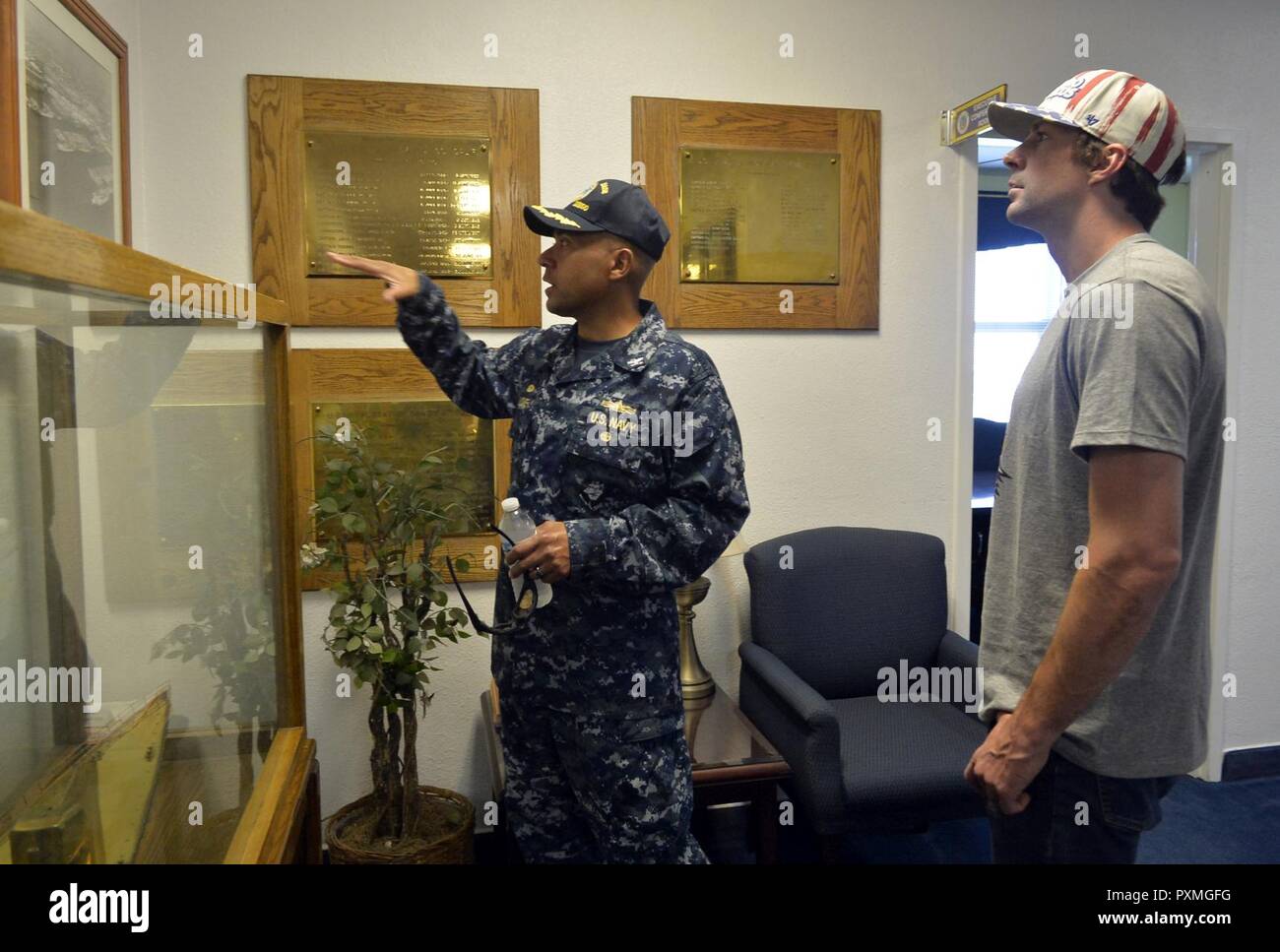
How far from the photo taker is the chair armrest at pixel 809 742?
213 centimetres

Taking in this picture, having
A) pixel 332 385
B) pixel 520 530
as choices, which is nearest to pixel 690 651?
pixel 520 530

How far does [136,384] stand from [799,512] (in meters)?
2.07

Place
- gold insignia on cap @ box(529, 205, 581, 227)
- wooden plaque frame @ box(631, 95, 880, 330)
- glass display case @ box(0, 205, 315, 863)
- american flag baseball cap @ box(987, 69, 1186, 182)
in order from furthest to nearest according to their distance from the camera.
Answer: wooden plaque frame @ box(631, 95, 880, 330)
gold insignia on cap @ box(529, 205, 581, 227)
american flag baseball cap @ box(987, 69, 1186, 182)
glass display case @ box(0, 205, 315, 863)

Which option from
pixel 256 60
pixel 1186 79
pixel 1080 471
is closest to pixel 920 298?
pixel 1186 79

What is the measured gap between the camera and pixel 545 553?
1523 mm

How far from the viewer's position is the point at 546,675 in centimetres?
165

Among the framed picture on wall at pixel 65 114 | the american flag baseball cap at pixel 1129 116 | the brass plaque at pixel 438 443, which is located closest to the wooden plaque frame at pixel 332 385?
the brass plaque at pixel 438 443

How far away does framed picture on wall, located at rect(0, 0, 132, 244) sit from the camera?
152 cm

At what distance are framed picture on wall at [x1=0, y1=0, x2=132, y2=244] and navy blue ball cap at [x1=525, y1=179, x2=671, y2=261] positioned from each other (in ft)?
2.85

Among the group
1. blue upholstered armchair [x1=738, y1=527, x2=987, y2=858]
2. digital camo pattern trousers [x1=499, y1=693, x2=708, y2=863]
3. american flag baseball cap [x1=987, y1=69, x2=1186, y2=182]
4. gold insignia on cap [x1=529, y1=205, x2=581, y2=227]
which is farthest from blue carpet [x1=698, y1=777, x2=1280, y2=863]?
american flag baseball cap [x1=987, y1=69, x2=1186, y2=182]

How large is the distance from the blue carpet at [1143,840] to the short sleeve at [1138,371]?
5.63 feet

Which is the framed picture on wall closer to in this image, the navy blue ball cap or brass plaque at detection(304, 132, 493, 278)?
brass plaque at detection(304, 132, 493, 278)

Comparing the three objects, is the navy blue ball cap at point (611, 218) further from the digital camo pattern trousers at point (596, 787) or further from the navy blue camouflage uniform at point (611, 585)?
the digital camo pattern trousers at point (596, 787)
